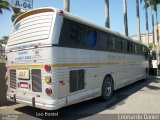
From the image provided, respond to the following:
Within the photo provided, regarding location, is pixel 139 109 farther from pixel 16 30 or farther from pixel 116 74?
pixel 16 30

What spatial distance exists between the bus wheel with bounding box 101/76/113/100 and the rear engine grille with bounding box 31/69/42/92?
3.33 metres

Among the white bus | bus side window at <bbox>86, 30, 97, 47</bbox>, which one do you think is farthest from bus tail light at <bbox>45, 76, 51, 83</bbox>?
bus side window at <bbox>86, 30, 97, 47</bbox>

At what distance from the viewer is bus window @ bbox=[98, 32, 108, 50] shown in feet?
30.1

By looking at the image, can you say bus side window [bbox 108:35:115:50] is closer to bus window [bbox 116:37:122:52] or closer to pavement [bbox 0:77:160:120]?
bus window [bbox 116:37:122:52]

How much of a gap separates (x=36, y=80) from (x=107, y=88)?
12.7ft

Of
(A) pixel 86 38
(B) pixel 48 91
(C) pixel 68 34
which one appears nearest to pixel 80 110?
(B) pixel 48 91

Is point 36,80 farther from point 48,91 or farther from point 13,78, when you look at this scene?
point 13,78

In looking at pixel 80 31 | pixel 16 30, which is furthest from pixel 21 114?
pixel 80 31

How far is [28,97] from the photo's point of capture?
707cm

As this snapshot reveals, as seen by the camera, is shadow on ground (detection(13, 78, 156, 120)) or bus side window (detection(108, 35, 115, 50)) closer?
shadow on ground (detection(13, 78, 156, 120))

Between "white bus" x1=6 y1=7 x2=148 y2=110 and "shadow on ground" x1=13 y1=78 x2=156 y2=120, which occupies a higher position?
"white bus" x1=6 y1=7 x2=148 y2=110

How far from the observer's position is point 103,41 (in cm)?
946

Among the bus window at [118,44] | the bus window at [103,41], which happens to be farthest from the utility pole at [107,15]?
the bus window at [103,41]

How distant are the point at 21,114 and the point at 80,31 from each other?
11.2ft
